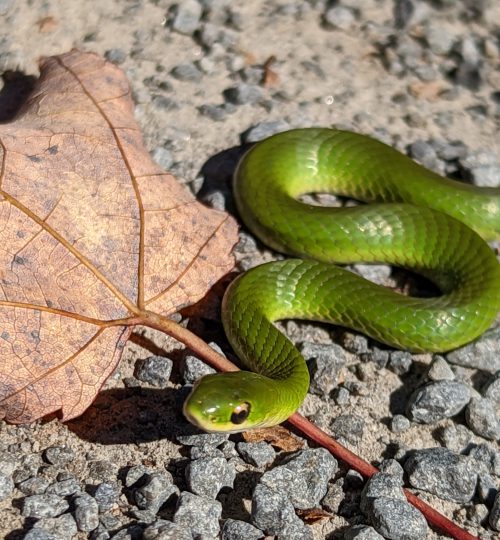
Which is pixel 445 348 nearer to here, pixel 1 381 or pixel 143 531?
pixel 143 531

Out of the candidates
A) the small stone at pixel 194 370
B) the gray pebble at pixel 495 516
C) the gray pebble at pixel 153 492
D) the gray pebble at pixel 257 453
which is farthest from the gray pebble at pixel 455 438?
the gray pebble at pixel 153 492

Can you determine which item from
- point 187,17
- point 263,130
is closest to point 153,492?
point 263,130

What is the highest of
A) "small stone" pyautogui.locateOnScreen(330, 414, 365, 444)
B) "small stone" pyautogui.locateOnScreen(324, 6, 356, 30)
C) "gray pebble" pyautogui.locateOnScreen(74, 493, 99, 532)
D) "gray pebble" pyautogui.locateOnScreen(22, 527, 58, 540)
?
"small stone" pyautogui.locateOnScreen(324, 6, 356, 30)

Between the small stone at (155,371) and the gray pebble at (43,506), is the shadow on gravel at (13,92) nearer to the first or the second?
the small stone at (155,371)

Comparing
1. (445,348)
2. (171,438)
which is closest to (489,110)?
(445,348)

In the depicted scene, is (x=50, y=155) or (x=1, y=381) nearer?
(x=1, y=381)

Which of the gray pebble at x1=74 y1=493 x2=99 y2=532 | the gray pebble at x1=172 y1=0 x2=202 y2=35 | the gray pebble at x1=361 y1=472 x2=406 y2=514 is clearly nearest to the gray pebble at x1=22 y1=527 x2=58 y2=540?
the gray pebble at x1=74 y1=493 x2=99 y2=532

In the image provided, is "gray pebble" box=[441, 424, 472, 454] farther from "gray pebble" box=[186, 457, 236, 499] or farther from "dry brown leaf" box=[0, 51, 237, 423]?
"dry brown leaf" box=[0, 51, 237, 423]
